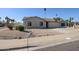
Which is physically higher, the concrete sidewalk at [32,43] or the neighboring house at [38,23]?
the neighboring house at [38,23]

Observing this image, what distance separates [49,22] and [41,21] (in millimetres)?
Answer: 1003

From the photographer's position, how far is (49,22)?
53.1ft

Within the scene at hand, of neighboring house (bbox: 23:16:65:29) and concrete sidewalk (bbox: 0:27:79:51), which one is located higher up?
neighboring house (bbox: 23:16:65:29)

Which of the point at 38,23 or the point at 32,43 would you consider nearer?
the point at 32,43

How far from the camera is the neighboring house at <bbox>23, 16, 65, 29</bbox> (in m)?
15.0

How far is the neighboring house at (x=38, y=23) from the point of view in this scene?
15.0 metres

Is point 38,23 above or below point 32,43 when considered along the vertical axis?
above

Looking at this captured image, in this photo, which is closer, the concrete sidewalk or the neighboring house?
the concrete sidewalk

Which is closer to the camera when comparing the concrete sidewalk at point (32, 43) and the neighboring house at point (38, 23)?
the concrete sidewalk at point (32, 43)

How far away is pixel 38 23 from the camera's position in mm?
16312
